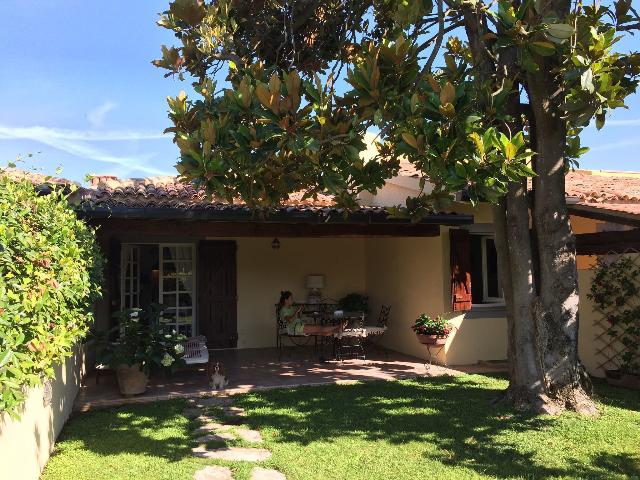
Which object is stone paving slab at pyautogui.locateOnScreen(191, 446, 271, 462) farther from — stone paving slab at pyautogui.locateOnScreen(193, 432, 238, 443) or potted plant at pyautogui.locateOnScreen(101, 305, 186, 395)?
potted plant at pyautogui.locateOnScreen(101, 305, 186, 395)

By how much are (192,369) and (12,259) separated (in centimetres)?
629

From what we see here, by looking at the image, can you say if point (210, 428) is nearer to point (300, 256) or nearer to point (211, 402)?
point (211, 402)

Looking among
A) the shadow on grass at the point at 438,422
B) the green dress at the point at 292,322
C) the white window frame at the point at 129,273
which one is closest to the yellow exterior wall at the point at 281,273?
the green dress at the point at 292,322

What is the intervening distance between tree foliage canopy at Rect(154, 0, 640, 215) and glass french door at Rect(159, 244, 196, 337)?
4.93 m

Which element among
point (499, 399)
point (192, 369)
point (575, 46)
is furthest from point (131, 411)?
point (575, 46)

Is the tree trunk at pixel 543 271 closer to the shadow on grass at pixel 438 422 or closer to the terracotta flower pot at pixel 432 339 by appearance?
the shadow on grass at pixel 438 422

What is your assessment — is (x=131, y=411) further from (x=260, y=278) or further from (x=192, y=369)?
(x=260, y=278)

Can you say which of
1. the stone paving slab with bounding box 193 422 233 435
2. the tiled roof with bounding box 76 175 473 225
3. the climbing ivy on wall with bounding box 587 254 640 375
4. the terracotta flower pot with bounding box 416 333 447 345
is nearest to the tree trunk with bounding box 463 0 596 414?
the climbing ivy on wall with bounding box 587 254 640 375

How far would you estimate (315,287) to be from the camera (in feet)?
36.8

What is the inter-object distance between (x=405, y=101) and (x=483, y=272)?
5993 millimetres

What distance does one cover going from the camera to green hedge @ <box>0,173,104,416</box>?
211 centimetres

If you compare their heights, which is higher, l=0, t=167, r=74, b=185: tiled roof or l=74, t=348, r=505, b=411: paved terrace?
l=0, t=167, r=74, b=185: tiled roof

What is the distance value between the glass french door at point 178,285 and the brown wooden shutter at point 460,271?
18.1ft

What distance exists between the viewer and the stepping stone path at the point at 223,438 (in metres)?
4.23
